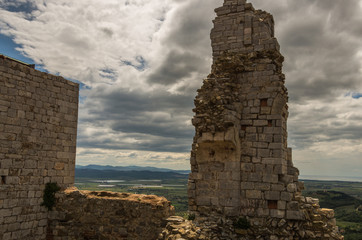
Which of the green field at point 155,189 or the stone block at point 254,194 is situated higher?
the stone block at point 254,194

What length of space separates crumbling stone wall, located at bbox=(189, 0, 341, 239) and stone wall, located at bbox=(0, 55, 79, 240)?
18.1ft

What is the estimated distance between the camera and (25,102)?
11289 mm

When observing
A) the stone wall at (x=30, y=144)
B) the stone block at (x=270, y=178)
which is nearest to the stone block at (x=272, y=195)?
the stone block at (x=270, y=178)

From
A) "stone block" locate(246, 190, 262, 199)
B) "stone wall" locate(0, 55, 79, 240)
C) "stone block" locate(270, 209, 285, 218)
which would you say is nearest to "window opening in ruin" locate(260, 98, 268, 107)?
"stone block" locate(246, 190, 262, 199)

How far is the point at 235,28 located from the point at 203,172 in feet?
15.4

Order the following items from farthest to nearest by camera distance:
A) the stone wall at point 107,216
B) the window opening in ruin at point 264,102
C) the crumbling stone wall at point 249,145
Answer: the stone wall at point 107,216 → the window opening in ruin at point 264,102 → the crumbling stone wall at point 249,145

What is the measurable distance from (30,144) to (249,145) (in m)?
7.56

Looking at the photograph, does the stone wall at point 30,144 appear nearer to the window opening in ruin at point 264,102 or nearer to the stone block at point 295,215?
the window opening in ruin at point 264,102

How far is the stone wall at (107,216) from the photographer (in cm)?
974

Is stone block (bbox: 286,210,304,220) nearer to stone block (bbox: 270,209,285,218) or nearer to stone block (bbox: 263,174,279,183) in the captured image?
stone block (bbox: 270,209,285,218)

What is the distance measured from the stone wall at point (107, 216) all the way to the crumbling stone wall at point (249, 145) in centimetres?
130

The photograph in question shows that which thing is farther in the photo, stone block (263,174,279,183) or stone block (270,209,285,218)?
stone block (263,174,279,183)

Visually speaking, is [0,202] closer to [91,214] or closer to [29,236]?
[29,236]

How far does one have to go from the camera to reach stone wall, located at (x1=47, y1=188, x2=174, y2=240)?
974 cm
